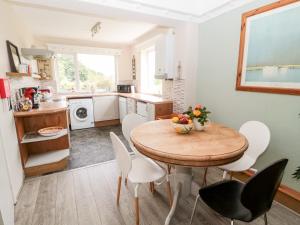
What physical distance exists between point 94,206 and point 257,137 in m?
1.79

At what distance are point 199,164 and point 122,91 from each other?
3959 mm

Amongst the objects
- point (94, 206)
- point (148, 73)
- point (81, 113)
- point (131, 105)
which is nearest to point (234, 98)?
point (94, 206)

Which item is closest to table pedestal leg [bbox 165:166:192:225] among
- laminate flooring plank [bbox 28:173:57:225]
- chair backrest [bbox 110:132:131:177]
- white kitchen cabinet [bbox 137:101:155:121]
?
chair backrest [bbox 110:132:131:177]

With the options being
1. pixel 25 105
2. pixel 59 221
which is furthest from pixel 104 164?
pixel 25 105

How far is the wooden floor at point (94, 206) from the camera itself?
1.48 m

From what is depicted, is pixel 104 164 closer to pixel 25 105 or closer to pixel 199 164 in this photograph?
pixel 25 105

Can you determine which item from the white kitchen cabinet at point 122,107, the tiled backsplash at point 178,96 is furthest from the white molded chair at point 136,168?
the white kitchen cabinet at point 122,107

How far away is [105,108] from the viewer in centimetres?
446

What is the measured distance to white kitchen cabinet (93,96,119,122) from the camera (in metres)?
4.35

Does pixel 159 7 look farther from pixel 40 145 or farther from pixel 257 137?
pixel 40 145

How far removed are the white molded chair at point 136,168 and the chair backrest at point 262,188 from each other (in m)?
0.67

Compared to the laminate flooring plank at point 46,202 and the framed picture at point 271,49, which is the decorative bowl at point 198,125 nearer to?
the framed picture at point 271,49

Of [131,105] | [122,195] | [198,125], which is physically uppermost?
[198,125]

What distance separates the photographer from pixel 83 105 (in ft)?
13.6
